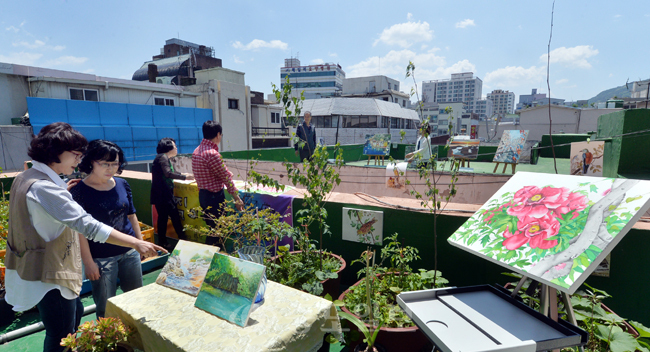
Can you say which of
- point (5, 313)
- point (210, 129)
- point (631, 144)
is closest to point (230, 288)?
point (210, 129)

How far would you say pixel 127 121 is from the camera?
1714cm

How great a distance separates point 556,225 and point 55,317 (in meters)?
2.79

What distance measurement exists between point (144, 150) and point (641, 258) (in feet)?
66.7

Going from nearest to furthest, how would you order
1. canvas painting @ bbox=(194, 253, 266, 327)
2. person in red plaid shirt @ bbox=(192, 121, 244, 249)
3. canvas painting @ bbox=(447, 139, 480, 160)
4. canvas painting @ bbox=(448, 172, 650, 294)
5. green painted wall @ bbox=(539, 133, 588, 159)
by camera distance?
canvas painting @ bbox=(448, 172, 650, 294)
canvas painting @ bbox=(194, 253, 266, 327)
person in red plaid shirt @ bbox=(192, 121, 244, 249)
canvas painting @ bbox=(447, 139, 480, 160)
green painted wall @ bbox=(539, 133, 588, 159)

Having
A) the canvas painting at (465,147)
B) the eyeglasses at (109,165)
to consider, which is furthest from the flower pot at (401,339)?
the canvas painting at (465,147)

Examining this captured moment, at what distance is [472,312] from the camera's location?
1604mm

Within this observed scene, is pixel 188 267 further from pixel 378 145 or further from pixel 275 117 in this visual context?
pixel 275 117

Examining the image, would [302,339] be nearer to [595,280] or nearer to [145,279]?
[595,280]

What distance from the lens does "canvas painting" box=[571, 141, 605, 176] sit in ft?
34.0

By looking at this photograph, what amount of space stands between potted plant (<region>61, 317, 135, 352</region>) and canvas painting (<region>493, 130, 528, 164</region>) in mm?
11231

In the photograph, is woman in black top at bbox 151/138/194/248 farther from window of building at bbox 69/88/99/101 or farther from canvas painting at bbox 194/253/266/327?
window of building at bbox 69/88/99/101

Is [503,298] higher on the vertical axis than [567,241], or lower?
lower

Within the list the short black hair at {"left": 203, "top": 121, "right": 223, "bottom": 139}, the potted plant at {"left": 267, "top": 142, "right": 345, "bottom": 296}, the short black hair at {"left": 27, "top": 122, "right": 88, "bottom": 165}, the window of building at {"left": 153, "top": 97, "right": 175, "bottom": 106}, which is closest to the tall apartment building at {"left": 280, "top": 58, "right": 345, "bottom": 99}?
the window of building at {"left": 153, "top": 97, "right": 175, "bottom": 106}

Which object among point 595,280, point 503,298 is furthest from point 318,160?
point 595,280
